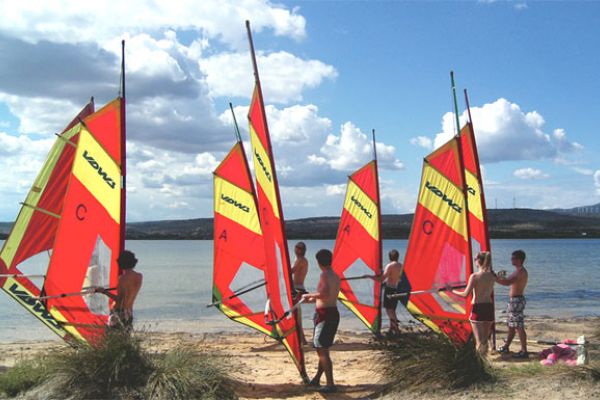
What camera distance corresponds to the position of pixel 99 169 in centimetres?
814

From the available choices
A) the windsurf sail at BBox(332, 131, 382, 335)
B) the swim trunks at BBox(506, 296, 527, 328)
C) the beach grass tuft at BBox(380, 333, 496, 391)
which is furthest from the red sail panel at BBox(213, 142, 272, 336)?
the swim trunks at BBox(506, 296, 527, 328)

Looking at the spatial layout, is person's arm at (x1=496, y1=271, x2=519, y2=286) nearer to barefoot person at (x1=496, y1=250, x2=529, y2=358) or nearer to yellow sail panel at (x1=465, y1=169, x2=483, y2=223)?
barefoot person at (x1=496, y1=250, x2=529, y2=358)

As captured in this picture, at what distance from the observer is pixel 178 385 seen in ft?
19.7

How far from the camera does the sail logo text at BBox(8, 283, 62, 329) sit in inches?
345

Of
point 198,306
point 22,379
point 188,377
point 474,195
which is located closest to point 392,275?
point 474,195

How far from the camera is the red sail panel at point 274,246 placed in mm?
7324

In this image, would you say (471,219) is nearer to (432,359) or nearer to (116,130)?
(432,359)

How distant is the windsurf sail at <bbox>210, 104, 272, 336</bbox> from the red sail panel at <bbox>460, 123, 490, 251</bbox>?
3603 mm

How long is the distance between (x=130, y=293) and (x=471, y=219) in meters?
5.93

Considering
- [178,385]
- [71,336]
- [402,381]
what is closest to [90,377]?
[178,385]

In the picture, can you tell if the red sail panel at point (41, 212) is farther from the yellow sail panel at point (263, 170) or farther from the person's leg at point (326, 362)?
the person's leg at point (326, 362)

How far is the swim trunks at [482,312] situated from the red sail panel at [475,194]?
1974mm

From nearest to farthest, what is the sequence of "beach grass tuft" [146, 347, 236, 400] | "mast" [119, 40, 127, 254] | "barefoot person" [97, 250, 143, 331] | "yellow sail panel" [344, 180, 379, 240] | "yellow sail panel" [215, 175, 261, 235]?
1. "beach grass tuft" [146, 347, 236, 400]
2. "barefoot person" [97, 250, 143, 331]
3. "mast" [119, 40, 127, 254]
4. "yellow sail panel" [215, 175, 261, 235]
5. "yellow sail panel" [344, 180, 379, 240]

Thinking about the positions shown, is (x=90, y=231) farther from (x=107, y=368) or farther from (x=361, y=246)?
(x=361, y=246)
